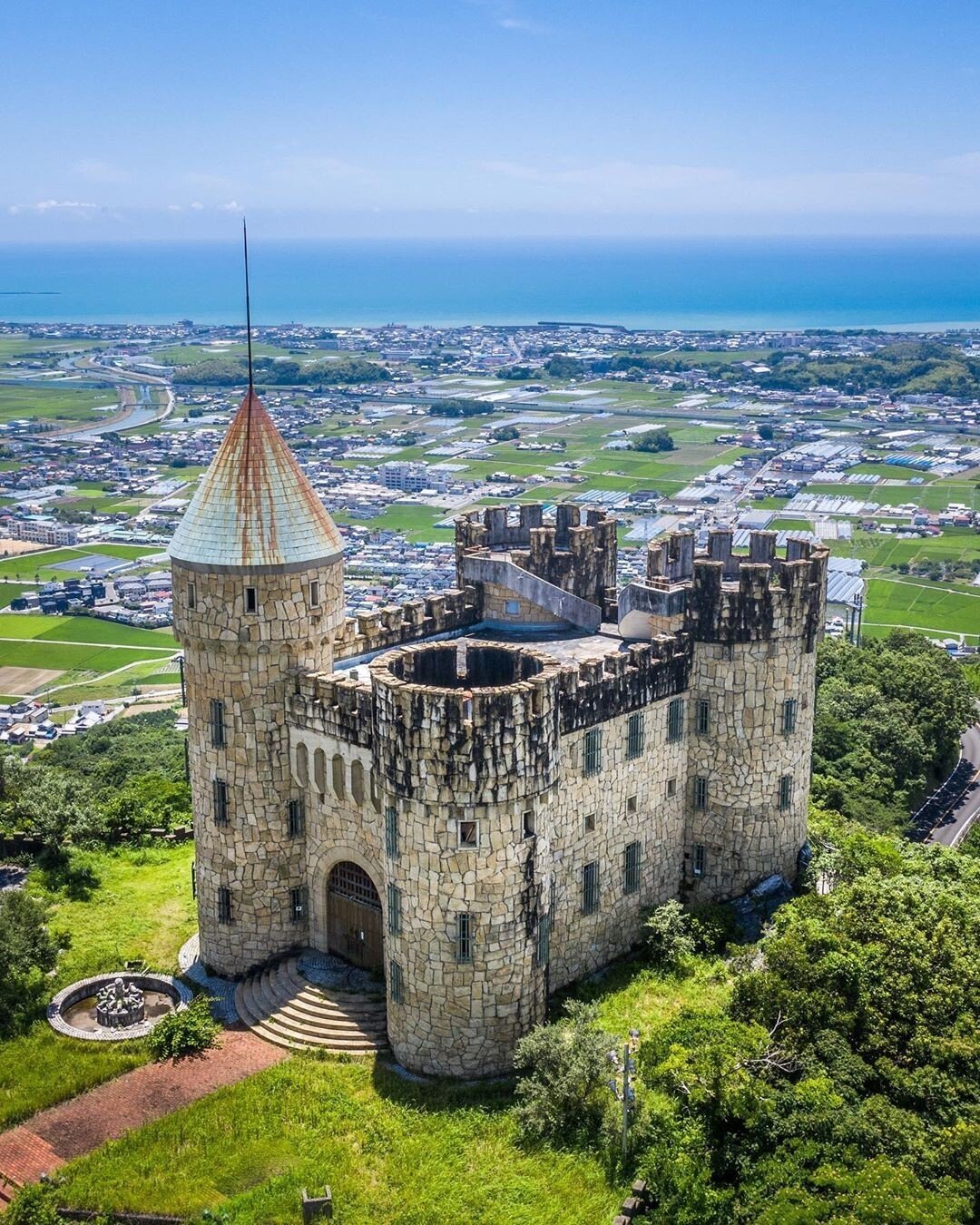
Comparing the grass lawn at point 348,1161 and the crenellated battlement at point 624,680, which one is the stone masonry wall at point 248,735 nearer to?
the grass lawn at point 348,1161

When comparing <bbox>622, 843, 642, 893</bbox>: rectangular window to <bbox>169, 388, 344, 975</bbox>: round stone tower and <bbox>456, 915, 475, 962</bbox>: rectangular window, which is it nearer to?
<bbox>456, 915, 475, 962</bbox>: rectangular window

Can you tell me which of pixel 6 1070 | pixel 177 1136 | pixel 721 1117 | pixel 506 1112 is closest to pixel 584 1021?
pixel 506 1112

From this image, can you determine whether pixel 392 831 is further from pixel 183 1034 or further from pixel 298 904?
pixel 183 1034

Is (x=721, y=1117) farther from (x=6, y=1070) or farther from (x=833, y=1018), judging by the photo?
(x=6, y=1070)

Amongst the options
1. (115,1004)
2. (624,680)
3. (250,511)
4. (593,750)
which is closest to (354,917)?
(115,1004)

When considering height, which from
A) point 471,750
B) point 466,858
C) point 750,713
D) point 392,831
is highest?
point 471,750

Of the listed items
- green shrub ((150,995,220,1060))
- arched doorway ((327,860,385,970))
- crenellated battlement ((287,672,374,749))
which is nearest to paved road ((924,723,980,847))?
arched doorway ((327,860,385,970))
